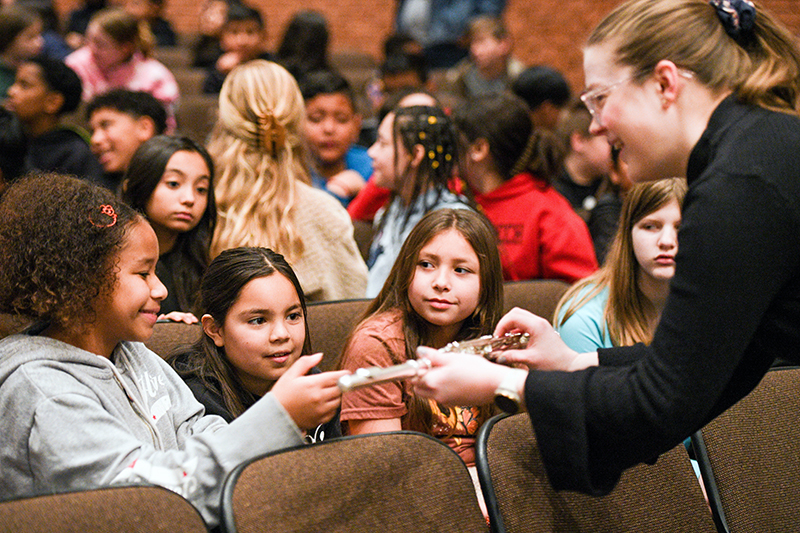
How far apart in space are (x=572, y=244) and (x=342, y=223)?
896 millimetres

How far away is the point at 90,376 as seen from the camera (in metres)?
1.38

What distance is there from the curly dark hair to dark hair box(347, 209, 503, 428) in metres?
0.78

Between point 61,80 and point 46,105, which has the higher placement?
point 61,80

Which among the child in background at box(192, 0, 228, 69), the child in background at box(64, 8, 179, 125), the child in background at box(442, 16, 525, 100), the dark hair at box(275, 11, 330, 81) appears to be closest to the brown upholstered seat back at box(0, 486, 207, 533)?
the child in background at box(64, 8, 179, 125)

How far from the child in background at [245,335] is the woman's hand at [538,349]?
53 centimetres

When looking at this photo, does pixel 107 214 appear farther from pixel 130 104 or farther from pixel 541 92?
pixel 541 92

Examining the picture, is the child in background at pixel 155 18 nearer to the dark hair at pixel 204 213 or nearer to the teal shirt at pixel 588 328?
the dark hair at pixel 204 213

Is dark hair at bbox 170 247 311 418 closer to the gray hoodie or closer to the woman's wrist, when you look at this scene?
the gray hoodie

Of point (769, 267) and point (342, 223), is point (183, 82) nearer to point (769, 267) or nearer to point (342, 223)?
point (342, 223)

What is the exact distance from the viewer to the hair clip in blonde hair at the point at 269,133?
2.58m

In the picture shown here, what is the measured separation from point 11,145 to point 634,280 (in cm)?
237

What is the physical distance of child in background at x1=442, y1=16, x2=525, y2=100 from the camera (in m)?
5.42

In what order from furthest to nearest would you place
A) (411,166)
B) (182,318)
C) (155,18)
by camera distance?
(155,18), (411,166), (182,318)

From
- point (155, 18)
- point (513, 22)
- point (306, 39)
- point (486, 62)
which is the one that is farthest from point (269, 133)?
point (513, 22)
